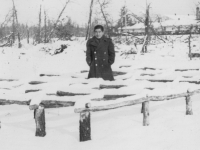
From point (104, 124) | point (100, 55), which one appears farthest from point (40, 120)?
point (100, 55)

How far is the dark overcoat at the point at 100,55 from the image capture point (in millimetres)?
6453

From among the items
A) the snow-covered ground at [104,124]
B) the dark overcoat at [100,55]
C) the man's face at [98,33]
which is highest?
the man's face at [98,33]

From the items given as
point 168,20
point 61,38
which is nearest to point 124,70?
point 61,38

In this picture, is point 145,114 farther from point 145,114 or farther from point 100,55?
point 100,55

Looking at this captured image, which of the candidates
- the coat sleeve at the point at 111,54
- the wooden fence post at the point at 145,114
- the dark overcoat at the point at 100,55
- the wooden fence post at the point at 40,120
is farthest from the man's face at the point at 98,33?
the wooden fence post at the point at 40,120

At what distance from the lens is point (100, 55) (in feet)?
21.4

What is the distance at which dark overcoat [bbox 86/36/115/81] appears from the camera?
6.45 m

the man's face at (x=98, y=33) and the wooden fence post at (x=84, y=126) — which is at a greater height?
the man's face at (x=98, y=33)

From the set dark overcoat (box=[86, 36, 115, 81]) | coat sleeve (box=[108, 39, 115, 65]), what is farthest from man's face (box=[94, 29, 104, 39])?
coat sleeve (box=[108, 39, 115, 65])

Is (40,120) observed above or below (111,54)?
below

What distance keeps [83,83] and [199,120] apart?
291cm

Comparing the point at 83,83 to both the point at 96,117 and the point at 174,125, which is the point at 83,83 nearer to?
the point at 96,117

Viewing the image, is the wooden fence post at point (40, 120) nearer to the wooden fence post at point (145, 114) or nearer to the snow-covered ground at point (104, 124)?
the snow-covered ground at point (104, 124)

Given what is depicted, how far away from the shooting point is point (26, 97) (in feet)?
17.2
